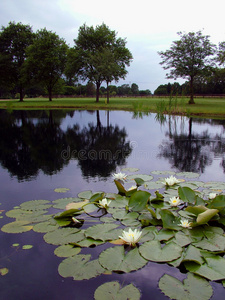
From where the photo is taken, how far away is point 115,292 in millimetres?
1813

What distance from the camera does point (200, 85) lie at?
2057 inches

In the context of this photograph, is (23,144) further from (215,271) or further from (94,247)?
(215,271)

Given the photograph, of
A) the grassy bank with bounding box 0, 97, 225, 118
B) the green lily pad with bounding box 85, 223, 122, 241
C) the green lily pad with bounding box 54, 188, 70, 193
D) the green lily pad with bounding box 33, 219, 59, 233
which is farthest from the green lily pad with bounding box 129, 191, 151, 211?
the grassy bank with bounding box 0, 97, 225, 118

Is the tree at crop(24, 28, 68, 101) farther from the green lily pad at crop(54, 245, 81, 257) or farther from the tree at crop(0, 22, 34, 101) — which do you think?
the green lily pad at crop(54, 245, 81, 257)

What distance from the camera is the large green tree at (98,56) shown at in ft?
101

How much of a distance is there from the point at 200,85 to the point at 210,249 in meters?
55.1

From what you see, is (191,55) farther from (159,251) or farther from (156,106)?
(159,251)

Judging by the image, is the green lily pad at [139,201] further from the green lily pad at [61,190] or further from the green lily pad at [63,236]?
the green lily pad at [61,190]

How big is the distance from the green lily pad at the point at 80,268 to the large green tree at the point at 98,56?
29.8 metres

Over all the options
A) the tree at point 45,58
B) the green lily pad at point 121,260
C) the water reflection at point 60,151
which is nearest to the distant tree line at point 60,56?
the tree at point 45,58

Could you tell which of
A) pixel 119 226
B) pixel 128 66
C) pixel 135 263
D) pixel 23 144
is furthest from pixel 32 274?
pixel 128 66

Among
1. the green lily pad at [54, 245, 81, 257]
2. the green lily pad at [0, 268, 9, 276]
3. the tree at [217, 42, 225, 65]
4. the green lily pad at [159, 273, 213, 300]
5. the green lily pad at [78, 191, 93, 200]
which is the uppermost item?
the tree at [217, 42, 225, 65]

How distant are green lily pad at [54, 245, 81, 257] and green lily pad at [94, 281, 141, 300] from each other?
0.52 metres

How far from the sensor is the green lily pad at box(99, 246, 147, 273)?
81.6 inches
